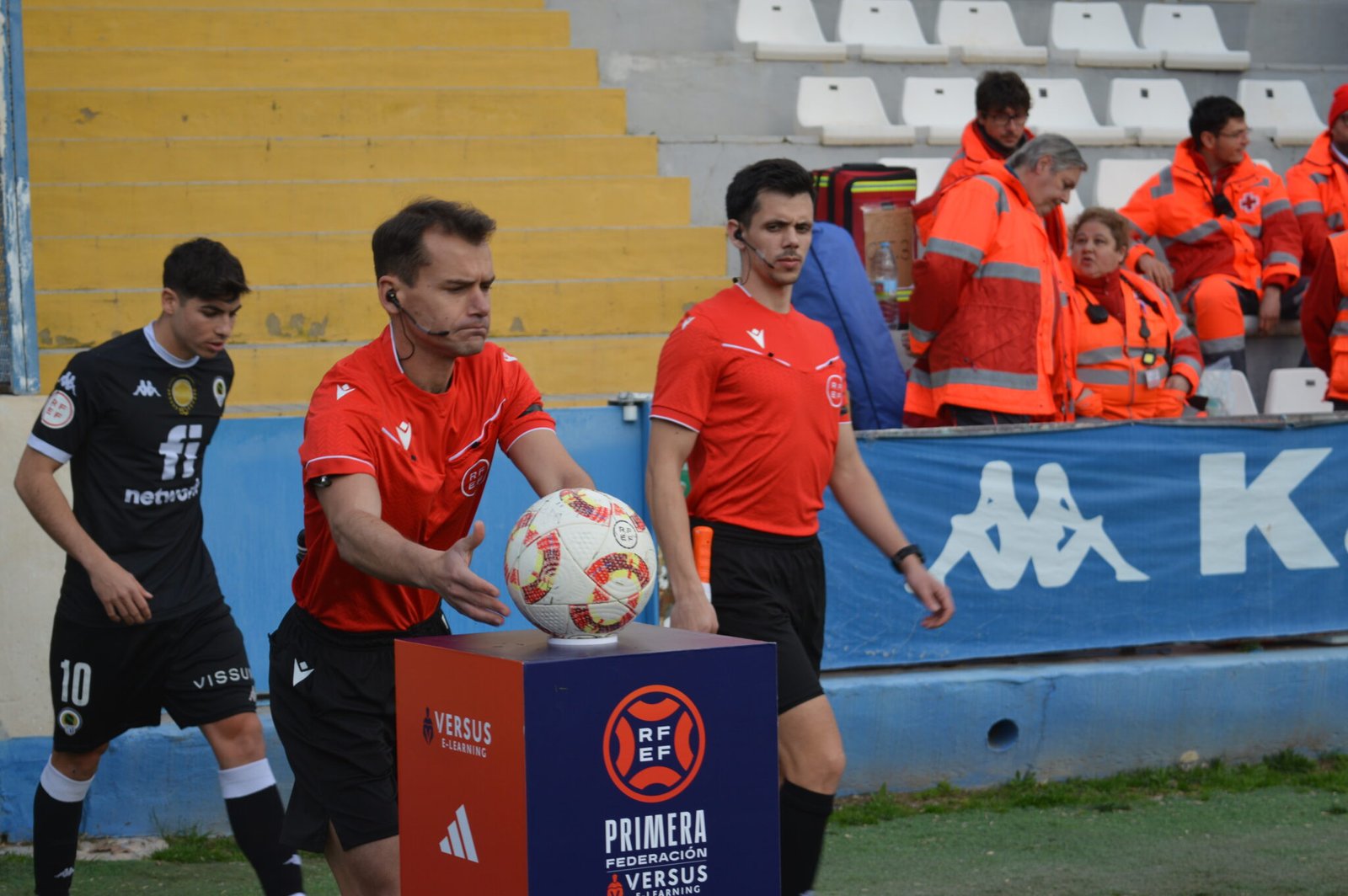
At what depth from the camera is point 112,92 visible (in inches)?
399

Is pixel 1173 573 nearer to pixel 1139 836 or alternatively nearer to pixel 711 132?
pixel 1139 836

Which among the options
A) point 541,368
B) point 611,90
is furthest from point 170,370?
point 611,90

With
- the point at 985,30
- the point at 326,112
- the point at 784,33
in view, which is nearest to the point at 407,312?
the point at 326,112

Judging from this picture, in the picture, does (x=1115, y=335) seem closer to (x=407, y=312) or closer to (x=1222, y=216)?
(x=1222, y=216)

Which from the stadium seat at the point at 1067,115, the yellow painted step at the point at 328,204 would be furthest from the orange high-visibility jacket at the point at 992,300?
the stadium seat at the point at 1067,115

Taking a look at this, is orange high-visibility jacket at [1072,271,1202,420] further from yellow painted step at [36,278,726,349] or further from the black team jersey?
the black team jersey

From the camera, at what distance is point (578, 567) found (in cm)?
316

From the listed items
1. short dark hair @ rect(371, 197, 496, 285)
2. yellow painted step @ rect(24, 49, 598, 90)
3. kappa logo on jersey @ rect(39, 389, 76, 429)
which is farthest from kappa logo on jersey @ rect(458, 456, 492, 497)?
yellow painted step @ rect(24, 49, 598, 90)

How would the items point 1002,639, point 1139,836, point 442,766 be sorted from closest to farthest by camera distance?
1. point 442,766
2. point 1139,836
3. point 1002,639

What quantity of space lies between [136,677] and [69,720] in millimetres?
240

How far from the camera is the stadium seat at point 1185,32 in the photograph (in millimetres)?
13109

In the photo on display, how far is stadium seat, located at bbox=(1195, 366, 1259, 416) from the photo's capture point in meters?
8.77

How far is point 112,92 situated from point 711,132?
393 cm

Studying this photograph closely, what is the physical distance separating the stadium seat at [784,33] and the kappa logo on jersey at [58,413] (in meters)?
7.52
